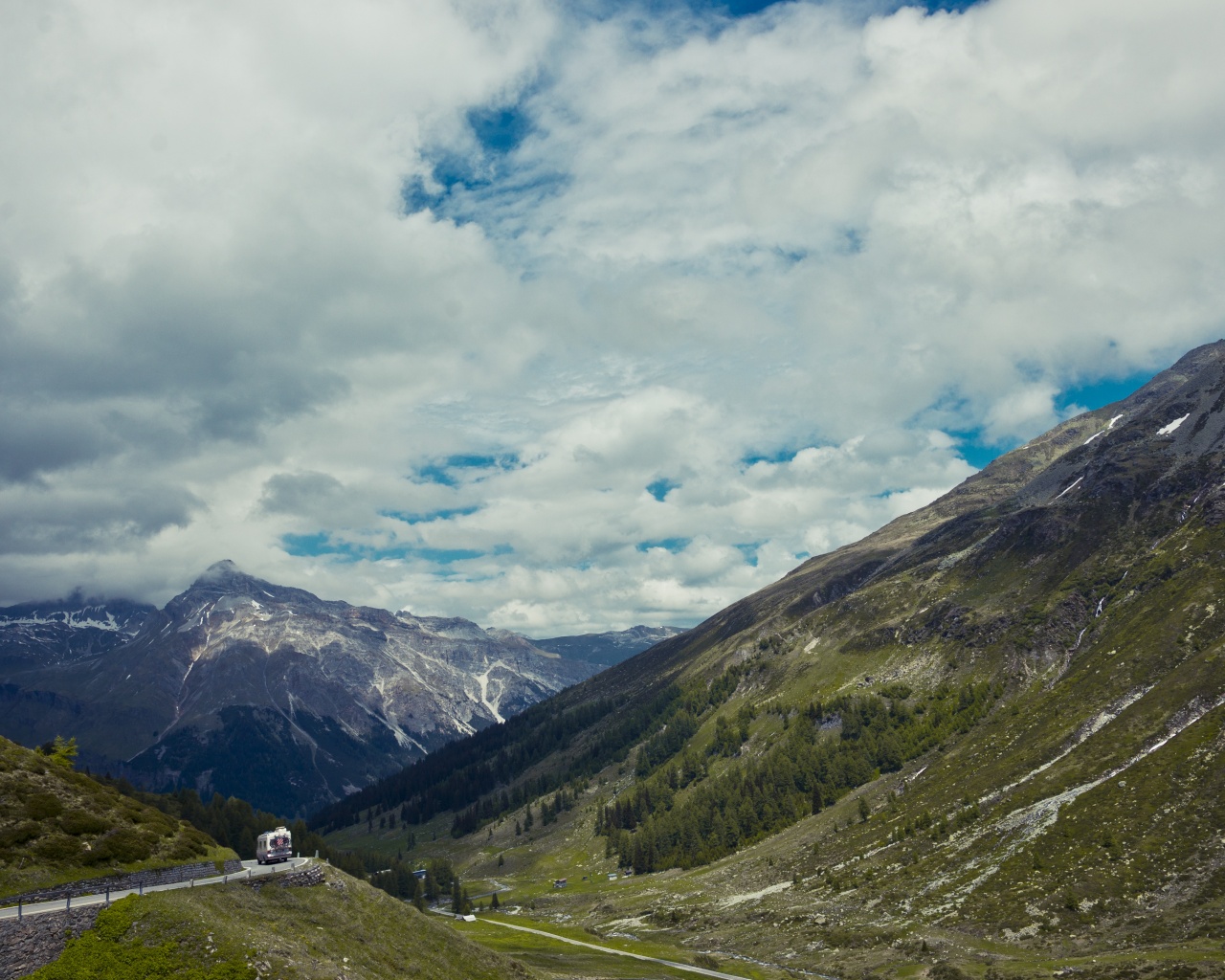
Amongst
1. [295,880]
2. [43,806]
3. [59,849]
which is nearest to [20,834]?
[59,849]

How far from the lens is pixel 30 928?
4612cm

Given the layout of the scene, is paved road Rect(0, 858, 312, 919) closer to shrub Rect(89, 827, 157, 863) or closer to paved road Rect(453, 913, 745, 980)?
shrub Rect(89, 827, 157, 863)

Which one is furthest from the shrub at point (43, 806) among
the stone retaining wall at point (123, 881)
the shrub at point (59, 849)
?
the stone retaining wall at point (123, 881)

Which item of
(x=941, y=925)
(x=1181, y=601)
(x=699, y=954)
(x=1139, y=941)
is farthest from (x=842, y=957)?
(x=1181, y=601)

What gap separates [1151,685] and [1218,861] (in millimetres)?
64293

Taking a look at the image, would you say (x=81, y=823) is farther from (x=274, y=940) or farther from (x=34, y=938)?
(x=274, y=940)

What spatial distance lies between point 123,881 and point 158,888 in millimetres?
2603

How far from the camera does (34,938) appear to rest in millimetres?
45844

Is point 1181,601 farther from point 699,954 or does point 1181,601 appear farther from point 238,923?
point 238,923

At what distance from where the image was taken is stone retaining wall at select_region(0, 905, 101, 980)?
4431 cm

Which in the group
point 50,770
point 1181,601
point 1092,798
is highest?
point 50,770

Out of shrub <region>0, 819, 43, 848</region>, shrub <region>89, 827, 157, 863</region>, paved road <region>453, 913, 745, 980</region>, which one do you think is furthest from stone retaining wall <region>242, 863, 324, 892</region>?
paved road <region>453, 913, 745, 980</region>

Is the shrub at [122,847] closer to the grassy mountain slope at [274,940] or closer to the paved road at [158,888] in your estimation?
the paved road at [158,888]

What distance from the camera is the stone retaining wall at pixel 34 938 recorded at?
44.3 meters
